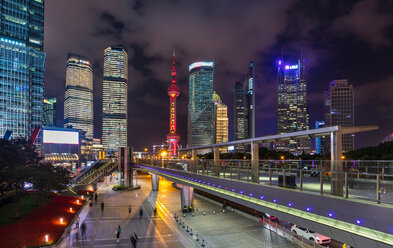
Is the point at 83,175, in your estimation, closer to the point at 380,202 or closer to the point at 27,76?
the point at 380,202

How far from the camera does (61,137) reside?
118 metres

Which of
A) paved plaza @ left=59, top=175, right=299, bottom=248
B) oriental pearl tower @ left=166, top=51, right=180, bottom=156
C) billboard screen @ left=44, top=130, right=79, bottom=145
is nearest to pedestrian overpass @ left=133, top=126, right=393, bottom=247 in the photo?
paved plaza @ left=59, top=175, right=299, bottom=248

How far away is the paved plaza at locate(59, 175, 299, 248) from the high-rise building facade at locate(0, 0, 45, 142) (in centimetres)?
6643

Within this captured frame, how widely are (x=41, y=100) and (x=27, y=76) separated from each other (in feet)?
31.2

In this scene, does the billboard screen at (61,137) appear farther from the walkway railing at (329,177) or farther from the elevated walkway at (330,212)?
the elevated walkway at (330,212)

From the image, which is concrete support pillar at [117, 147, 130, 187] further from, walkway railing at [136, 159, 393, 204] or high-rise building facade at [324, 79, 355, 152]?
high-rise building facade at [324, 79, 355, 152]

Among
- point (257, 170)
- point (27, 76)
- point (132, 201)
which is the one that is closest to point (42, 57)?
point (27, 76)

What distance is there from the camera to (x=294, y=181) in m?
9.78

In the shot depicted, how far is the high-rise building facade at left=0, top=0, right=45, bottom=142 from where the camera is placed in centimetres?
7919

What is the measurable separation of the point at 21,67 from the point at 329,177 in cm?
9995

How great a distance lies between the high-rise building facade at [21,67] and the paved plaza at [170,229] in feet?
218

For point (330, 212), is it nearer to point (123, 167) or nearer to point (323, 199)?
point (323, 199)

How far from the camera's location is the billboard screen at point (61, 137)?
371 feet

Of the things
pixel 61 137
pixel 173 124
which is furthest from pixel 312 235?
pixel 61 137
